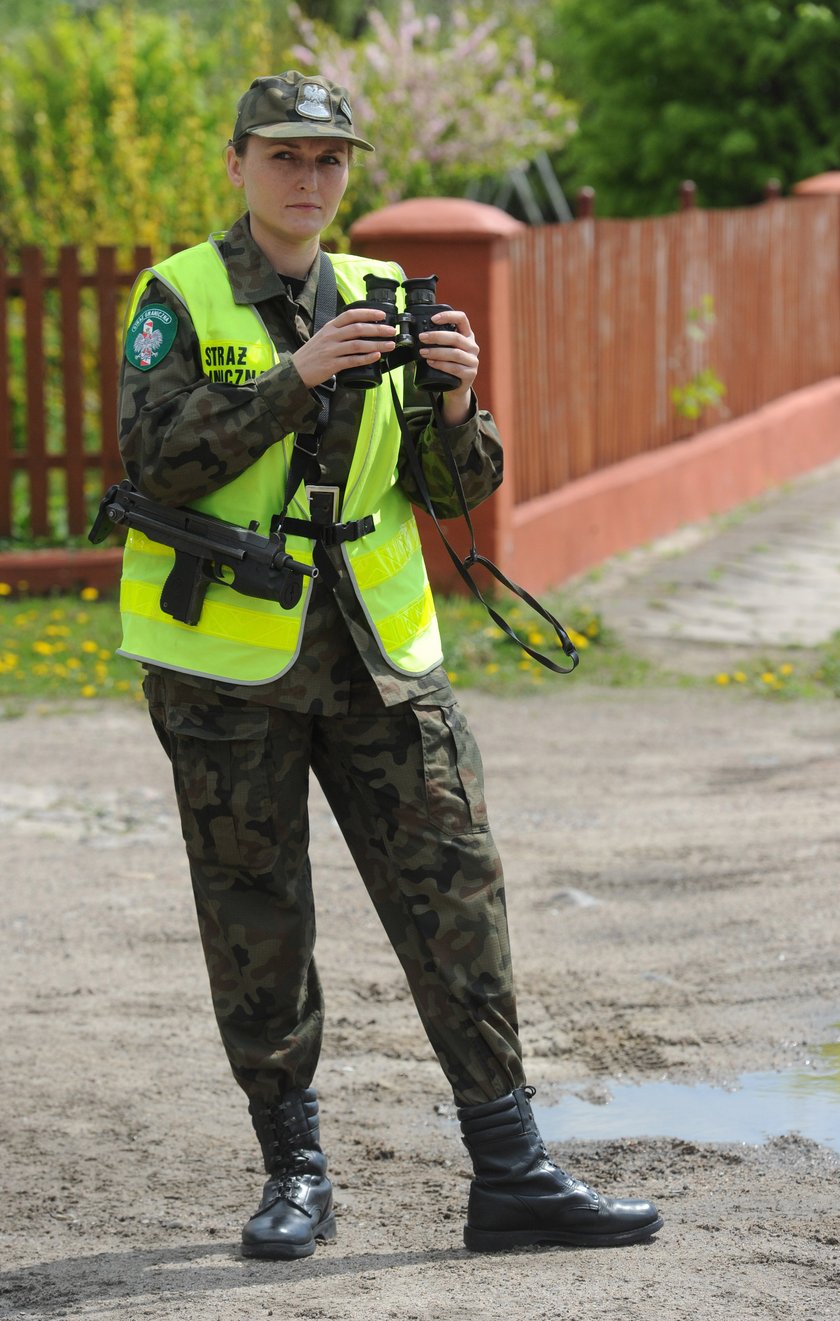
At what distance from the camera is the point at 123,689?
24.7 ft

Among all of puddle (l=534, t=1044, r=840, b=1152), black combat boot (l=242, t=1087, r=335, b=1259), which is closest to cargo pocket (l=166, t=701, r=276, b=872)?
black combat boot (l=242, t=1087, r=335, b=1259)

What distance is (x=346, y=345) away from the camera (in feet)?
9.21

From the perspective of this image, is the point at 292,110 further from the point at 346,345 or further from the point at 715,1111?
the point at 715,1111

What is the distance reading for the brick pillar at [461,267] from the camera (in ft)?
28.1

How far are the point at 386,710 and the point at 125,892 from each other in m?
2.36

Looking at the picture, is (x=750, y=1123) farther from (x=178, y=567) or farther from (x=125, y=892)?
(x=125, y=892)

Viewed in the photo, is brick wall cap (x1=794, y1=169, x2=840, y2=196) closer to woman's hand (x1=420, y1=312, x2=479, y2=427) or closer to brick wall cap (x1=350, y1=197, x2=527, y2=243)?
brick wall cap (x1=350, y1=197, x2=527, y2=243)

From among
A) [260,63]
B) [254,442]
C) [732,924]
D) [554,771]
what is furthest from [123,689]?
[260,63]

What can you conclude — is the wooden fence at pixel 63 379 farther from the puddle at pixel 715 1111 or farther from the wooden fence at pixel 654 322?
the puddle at pixel 715 1111

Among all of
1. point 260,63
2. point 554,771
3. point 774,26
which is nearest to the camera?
point 554,771

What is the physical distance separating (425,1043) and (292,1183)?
1009 millimetres

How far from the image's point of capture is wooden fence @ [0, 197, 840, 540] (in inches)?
376

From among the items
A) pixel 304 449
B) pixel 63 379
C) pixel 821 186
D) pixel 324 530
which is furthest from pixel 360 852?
pixel 821 186

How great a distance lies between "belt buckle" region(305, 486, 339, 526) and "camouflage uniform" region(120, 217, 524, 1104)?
0.10ft
